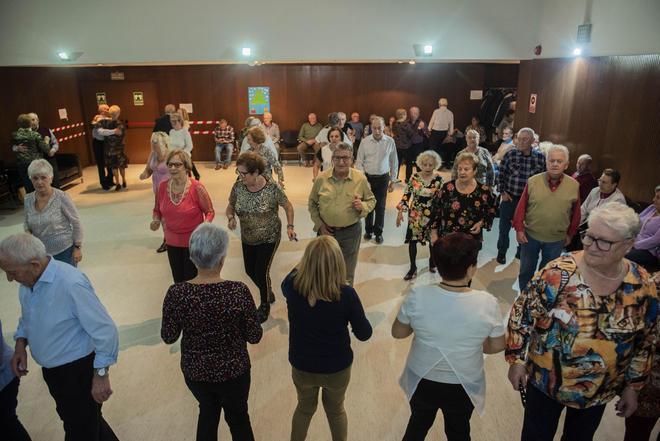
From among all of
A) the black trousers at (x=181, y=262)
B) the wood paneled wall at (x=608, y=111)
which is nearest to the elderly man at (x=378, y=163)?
the wood paneled wall at (x=608, y=111)

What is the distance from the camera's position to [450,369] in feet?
7.11

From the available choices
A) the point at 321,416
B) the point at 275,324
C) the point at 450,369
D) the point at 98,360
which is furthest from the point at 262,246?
the point at 450,369

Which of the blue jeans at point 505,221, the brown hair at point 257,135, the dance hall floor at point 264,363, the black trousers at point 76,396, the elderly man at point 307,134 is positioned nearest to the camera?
the black trousers at point 76,396

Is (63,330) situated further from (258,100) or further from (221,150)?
(258,100)

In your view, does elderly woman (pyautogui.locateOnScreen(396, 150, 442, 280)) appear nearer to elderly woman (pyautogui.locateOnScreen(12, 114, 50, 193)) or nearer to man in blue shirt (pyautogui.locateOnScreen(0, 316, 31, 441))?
man in blue shirt (pyautogui.locateOnScreen(0, 316, 31, 441))

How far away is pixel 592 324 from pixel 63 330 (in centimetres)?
239

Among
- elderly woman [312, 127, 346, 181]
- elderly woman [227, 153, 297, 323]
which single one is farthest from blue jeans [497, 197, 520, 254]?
elderly woman [227, 153, 297, 323]

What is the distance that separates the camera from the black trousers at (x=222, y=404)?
2.34 m

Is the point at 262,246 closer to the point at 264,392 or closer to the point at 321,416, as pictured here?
the point at 264,392

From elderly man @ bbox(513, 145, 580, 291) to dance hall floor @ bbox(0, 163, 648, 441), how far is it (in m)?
0.77

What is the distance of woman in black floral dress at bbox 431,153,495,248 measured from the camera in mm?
4035

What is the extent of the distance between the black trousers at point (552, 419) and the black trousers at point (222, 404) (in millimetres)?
1400

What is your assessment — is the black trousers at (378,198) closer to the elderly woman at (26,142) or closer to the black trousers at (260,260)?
the black trousers at (260,260)

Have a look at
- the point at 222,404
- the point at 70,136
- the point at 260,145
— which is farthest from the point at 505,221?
the point at 70,136
